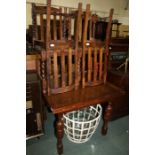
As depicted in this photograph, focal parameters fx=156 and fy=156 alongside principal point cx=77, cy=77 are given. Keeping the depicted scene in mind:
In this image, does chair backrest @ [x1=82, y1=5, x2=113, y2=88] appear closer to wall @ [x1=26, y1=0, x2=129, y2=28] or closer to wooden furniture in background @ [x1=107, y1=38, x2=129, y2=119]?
wooden furniture in background @ [x1=107, y1=38, x2=129, y2=119]

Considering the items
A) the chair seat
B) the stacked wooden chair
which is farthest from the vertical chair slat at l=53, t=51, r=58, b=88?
the chair seat

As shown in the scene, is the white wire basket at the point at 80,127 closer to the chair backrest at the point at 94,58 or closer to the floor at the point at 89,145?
the floor at the point at 89,145

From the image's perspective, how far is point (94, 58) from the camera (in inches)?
54.9

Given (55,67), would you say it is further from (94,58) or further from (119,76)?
(119,76)

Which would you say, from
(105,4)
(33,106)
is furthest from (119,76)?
(105,4)

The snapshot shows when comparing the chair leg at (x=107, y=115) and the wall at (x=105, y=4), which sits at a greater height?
the wall at (x=105, y=4)

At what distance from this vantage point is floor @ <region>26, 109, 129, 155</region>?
4.53 ft

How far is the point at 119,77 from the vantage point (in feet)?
5.46

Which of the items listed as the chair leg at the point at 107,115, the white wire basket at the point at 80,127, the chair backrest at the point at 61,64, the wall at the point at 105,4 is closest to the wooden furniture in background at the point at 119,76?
the chair leg at the point at 107,115

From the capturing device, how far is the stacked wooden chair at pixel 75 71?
116 centimetres
